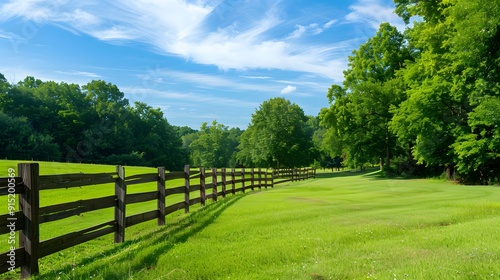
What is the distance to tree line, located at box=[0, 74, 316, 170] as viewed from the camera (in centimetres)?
5894

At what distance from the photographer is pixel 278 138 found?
62531mm

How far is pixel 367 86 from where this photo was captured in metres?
39.8

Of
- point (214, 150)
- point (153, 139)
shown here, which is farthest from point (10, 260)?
point (214, 150)

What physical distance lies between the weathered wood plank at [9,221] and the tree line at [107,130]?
56.0 metres

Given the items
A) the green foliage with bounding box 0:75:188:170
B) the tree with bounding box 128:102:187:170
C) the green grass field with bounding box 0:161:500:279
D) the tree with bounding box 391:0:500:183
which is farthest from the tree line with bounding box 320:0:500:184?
the tree with bounding box 128:102:187:170

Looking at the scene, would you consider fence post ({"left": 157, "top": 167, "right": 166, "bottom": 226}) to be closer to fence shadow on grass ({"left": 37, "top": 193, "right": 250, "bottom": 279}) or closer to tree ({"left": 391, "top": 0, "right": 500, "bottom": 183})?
fence shadow on grass ({"left": 37, "top": 193, "right": 250, "bottom": 279})

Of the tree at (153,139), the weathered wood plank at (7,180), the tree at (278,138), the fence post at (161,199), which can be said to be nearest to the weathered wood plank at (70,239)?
the weathered wood plank at (7,180)

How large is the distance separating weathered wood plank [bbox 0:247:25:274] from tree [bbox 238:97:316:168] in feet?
184

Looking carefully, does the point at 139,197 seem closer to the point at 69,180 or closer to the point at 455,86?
the point at 69,180

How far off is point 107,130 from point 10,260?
75.6 metres

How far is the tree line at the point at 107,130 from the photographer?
2320 inches

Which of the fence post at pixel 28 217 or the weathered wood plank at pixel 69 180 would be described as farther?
the weathered wood plank at pixel 69 180

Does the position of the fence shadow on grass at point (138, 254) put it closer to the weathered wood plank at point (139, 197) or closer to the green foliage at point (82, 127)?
the weathered wood plank at point (139, 197)

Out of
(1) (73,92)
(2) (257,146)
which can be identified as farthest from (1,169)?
(1) (73,92)
